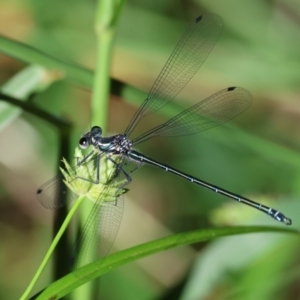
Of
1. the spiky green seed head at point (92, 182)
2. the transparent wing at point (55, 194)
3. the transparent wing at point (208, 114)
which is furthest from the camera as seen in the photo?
the transparent wing at point (208, 114)

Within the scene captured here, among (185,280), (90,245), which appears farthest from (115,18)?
(185,280)

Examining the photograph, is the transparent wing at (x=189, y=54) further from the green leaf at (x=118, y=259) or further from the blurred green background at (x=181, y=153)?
the green leaf at (x=118, y=259)

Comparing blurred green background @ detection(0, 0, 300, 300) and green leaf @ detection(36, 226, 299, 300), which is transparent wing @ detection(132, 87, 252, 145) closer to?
blurred green background @ detection(0, 0, 300, 300)

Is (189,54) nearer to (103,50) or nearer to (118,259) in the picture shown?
(103,50)

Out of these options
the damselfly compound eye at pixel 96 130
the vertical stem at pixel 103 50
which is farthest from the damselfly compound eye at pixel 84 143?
the vertical stem at pixel 103 50

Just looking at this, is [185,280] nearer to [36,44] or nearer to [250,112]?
[250,112]
